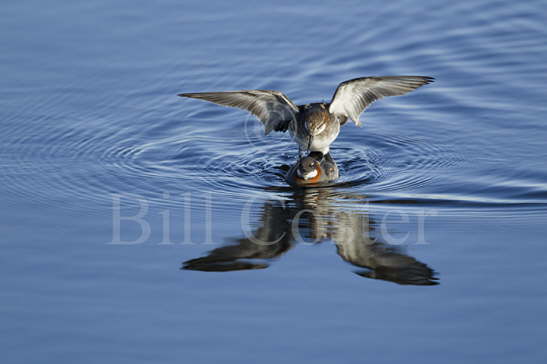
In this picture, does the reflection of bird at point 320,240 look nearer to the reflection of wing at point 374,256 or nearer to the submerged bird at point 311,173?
the reflection of wing at point 374,256

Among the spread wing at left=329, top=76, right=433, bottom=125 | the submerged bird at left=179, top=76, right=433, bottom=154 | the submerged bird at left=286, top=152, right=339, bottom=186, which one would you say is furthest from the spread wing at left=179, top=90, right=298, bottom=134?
the submerged bird at left=286, top=152, right=339, bottom=186

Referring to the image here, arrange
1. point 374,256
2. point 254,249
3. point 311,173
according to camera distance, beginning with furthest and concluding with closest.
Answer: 1. point 311,173
2. point 254,249
3. point 374,256

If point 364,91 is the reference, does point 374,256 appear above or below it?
below

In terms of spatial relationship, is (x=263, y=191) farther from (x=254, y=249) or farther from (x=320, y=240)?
(x=254, y=249)

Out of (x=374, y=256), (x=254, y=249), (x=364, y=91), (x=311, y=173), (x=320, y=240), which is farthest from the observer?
(x=364, y=91)

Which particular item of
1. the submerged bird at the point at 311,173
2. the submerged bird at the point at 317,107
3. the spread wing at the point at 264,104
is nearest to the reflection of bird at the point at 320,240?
the submerged bird at the point at 311,173

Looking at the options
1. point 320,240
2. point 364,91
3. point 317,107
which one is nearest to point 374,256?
point 320,240

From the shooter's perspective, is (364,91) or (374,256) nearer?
(374,256)

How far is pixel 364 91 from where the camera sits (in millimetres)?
12156

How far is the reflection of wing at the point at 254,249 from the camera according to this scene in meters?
8.81

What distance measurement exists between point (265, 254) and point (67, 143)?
4509mm

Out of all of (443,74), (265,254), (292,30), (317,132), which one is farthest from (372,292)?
(292,30)

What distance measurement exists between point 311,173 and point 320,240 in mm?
2150

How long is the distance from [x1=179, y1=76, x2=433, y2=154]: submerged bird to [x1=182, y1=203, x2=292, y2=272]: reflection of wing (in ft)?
7.01
